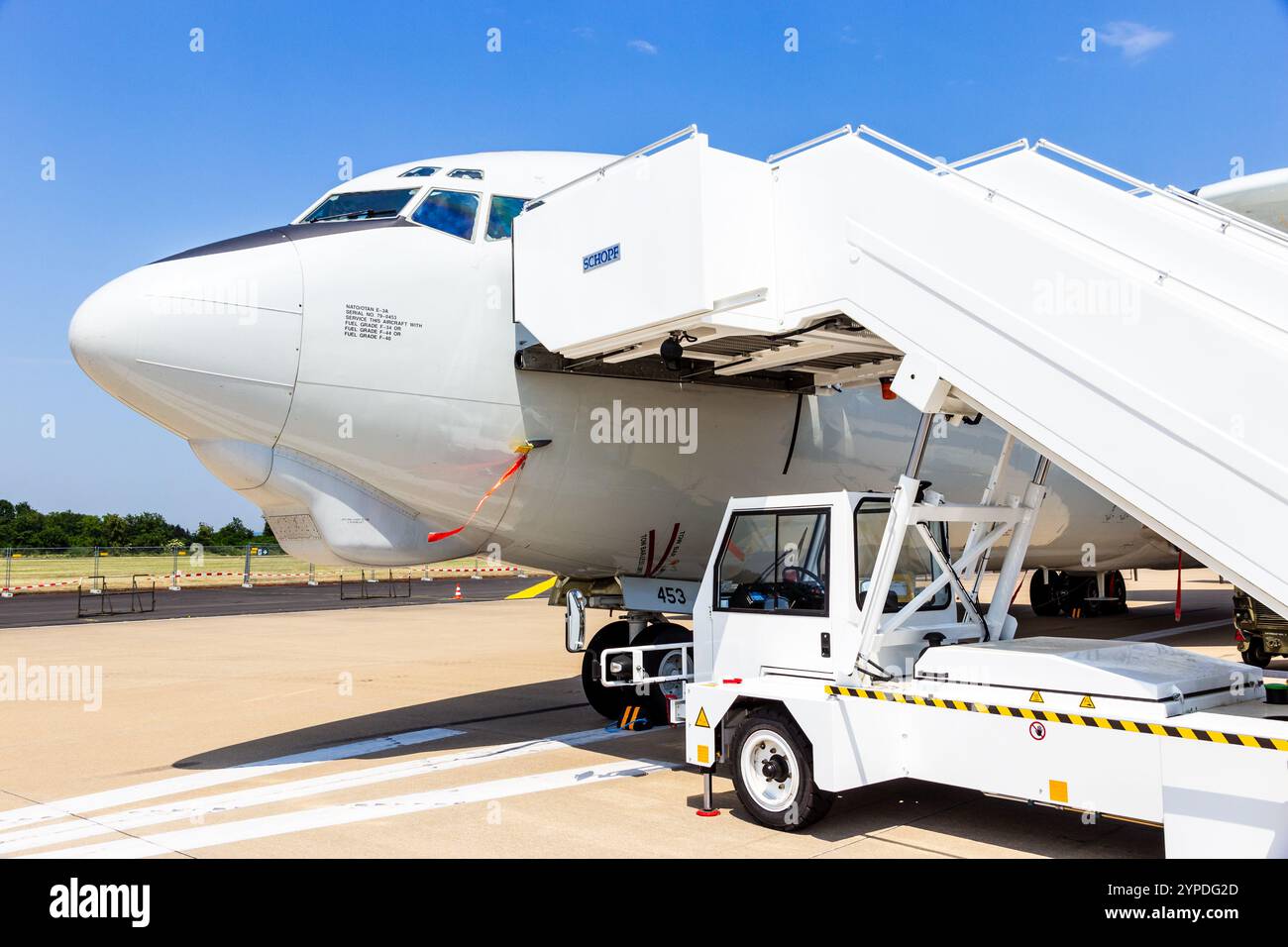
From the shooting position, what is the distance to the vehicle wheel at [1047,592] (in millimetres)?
23797

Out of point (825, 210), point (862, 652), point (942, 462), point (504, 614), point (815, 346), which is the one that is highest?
point (825, 210)

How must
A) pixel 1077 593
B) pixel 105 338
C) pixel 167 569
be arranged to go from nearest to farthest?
1. pixel 105 338
2. pixel 1077 593
3. pixel 167 569

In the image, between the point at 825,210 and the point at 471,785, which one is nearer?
the point at 825,210

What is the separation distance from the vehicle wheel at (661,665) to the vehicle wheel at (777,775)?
2.04 metres

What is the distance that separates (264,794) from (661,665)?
3.54m

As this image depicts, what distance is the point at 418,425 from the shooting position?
8672mm

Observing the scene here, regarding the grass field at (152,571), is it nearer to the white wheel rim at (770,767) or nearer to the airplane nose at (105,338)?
the airplane nose at (105,338)

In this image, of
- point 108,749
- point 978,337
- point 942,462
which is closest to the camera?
point 978,337

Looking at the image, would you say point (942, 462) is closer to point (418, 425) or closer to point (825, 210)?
point (825, 210)

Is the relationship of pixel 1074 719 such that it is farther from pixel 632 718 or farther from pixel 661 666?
pixel 632 718

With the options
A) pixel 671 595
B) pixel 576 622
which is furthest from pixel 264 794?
pixel 671 595

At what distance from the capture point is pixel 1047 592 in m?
24.0

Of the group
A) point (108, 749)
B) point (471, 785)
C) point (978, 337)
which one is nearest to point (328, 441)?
point (471, 785)

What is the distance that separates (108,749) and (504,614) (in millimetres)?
18255
